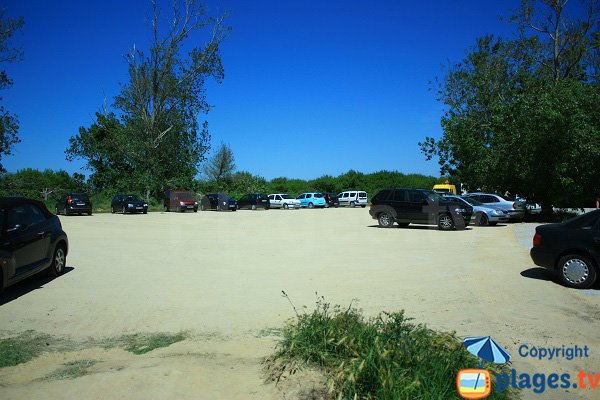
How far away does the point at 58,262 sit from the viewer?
9.67 m

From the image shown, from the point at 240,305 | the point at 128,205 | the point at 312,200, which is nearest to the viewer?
the point at 240,305

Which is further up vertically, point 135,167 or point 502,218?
point 135,167

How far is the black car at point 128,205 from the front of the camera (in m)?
37.1

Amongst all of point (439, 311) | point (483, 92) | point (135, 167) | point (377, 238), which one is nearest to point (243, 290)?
point (439, 311)

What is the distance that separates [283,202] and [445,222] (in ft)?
104

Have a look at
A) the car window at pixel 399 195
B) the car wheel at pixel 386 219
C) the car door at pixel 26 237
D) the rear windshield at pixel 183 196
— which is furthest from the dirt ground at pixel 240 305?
the rear windshield at pixel 183 196

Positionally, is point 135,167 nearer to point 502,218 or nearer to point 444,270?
point 502,218

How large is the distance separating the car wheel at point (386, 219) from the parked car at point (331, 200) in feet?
105

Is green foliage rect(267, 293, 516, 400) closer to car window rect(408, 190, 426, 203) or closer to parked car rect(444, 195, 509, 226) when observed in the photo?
car window rect(408, 190, 426, 203)

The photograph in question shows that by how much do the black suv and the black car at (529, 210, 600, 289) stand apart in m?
12.0

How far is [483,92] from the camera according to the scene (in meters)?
34.5

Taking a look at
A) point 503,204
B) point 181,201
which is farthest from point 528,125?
point 181,201

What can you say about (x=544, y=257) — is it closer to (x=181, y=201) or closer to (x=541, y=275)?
(x=541, y=275)

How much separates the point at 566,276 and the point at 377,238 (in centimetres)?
904
